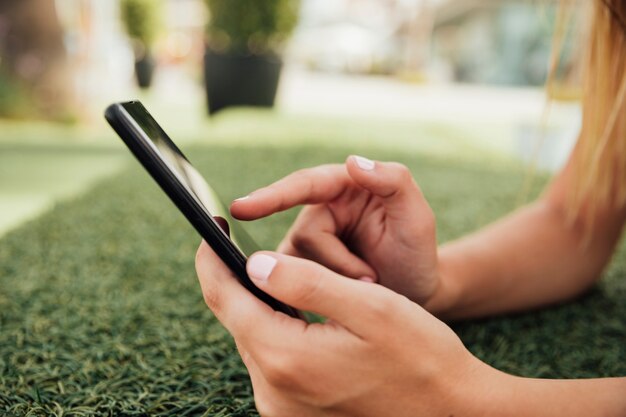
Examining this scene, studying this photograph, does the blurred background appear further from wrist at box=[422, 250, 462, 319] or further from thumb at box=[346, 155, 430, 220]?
thumb at box=[346, 155, 430, 220]

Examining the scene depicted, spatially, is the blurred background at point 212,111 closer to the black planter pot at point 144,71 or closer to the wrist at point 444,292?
the wrist at point 444,292

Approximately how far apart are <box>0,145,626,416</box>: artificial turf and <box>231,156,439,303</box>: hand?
249 mm

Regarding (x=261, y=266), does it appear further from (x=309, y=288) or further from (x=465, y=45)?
(x=465, y=45)

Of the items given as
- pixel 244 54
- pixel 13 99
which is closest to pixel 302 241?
pixel 13 99

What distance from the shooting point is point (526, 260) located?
44.3 inches

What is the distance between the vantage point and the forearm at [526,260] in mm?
1059

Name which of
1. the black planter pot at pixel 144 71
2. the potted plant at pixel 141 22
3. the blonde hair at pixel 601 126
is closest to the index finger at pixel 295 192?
the blonde hair at pixel 601 126

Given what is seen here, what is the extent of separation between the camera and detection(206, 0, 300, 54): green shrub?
5.95 metres

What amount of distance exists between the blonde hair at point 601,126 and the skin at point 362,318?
343 millimetres

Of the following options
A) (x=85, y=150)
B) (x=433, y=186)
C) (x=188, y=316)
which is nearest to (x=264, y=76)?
(x=85, y=150)

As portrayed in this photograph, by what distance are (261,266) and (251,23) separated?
19.2 ft

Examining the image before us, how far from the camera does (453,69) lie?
2227cm

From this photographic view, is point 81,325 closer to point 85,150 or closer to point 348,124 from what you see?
point 85,150

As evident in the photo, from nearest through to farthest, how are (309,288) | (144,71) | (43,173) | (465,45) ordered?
(309,288)
(43,173)
(144,71)
(465,45)
